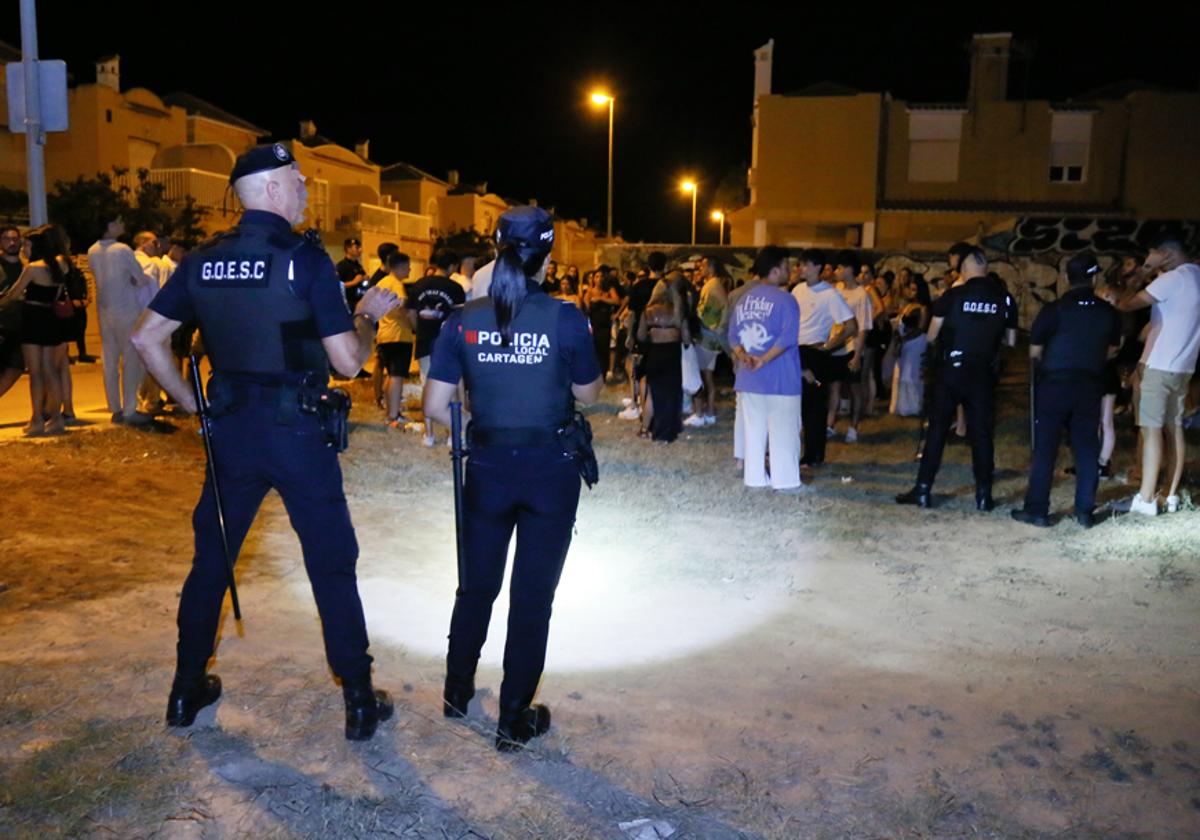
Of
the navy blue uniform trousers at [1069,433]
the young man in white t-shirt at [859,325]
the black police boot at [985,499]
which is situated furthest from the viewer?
the young man in white t-shirt at [859,325]

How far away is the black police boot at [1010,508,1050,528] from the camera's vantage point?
722 centimetres

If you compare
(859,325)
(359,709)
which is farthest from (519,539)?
(859,325)

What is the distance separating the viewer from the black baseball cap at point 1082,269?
7.00 metres

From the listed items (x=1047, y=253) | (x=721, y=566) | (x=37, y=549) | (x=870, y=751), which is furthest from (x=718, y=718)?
(x=1047, y=253)

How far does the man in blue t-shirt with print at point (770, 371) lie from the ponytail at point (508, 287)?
4.71 m

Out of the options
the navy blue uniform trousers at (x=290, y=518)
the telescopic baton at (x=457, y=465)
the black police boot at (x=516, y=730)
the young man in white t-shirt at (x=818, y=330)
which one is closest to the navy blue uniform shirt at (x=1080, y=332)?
the young man in white t-shirt at (x=818, y=330)

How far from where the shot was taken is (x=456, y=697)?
Answer: 3.85 metres

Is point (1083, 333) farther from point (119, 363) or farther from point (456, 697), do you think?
point (119, 363)

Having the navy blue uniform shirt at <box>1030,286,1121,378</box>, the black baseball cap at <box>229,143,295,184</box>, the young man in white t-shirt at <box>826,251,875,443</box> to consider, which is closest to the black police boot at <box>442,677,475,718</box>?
the black baseball cap at <box>229,143,295,184</box>

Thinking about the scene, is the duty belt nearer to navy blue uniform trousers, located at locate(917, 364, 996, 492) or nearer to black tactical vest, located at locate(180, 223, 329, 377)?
black tactical vest, located at locate(180, 223, 329, 377)

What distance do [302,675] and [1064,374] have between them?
5.59 meters

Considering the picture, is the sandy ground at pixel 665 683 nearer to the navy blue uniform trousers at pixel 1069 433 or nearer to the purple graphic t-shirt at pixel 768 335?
the navy blue uniform trousers at pixel 1069 433

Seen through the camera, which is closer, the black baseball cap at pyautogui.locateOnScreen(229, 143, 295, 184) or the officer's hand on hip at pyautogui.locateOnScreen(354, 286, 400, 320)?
the black baseball cap at pyautogui.locateOnScreen(229, 143, 295, 184)

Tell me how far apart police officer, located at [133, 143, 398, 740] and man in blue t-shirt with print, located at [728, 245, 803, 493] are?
16.1 ft
